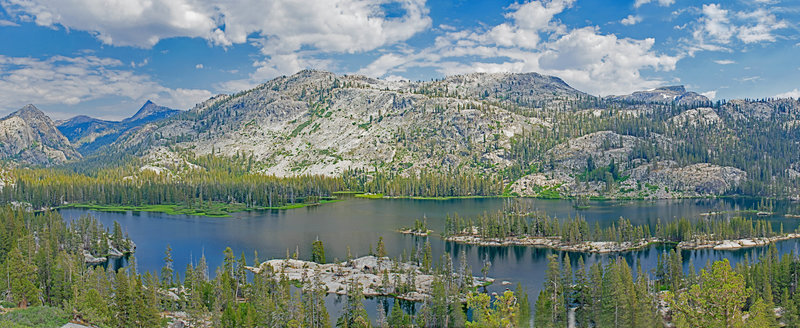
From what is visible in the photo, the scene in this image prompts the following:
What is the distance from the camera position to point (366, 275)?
110375 mm

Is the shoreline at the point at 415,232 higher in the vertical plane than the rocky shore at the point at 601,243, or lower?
higher

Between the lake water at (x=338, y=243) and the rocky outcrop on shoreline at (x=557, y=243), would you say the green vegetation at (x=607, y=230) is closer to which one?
the rocky outcrop on shoreline at (x=557, y=243)

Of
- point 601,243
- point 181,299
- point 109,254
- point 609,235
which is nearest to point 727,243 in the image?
point 609,235

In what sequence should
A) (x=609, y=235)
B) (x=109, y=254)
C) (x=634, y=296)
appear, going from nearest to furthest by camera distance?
(x=634, y=296) → (x=109, y=254) → (x=609, y=235)

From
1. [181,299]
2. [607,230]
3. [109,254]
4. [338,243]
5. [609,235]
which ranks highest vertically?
[607,230]

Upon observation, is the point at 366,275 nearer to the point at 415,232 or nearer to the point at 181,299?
the point at 181,299

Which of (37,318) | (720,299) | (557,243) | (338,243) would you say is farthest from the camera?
(557,243)

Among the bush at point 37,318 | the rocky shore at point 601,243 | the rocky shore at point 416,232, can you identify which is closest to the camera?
the bush at point 37,318

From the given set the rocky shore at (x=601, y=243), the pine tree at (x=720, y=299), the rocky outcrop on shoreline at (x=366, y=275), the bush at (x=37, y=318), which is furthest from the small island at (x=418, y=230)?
the pine tree at (x=720, y=299)

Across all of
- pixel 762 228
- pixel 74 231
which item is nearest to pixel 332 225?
pixel 74 231

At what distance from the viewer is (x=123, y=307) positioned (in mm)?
72500

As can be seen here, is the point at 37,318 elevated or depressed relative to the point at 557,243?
elevated

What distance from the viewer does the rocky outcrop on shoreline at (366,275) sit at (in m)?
99.5

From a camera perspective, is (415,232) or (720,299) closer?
(720,299)
